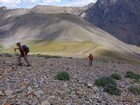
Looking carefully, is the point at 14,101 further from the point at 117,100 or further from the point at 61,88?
the point at 117,100

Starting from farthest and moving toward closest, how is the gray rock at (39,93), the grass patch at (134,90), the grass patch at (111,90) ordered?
the grass patch at (134,90), the grass patch at (111,90), the gray rock at (39,93)

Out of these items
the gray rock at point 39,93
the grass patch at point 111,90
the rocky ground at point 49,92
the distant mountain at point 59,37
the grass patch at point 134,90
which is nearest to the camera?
the rocky ground at point 49,92

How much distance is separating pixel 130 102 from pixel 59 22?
156255 mm

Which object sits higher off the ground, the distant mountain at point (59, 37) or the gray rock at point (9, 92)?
the gray rock at point (9, 92)

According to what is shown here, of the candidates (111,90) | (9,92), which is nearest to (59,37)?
(111,90)

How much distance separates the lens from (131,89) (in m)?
21.3

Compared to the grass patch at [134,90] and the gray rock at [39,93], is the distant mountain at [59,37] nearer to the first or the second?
the grass patch at [134,90]

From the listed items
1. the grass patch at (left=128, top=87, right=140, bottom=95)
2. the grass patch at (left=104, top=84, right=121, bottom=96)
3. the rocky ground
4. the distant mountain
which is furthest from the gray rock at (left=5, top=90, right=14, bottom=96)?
the distant mountain

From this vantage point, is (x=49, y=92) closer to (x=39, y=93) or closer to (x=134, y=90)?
(x=39, y=93)

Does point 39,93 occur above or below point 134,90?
above

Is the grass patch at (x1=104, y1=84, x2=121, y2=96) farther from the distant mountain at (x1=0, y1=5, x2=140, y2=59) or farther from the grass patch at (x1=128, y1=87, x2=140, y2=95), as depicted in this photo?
the distant mountain at (x1=0, y1=5, x2=140, y2=59)

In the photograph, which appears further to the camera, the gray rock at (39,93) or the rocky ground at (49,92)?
the gray rock at (39,93)

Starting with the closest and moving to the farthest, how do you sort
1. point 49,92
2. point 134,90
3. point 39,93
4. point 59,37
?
1. point 39,93
2. point 49,92
3. point 134,90
4. point 59,37

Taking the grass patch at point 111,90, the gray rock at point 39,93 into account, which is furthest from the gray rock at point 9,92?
the grass patch at point 111,90
